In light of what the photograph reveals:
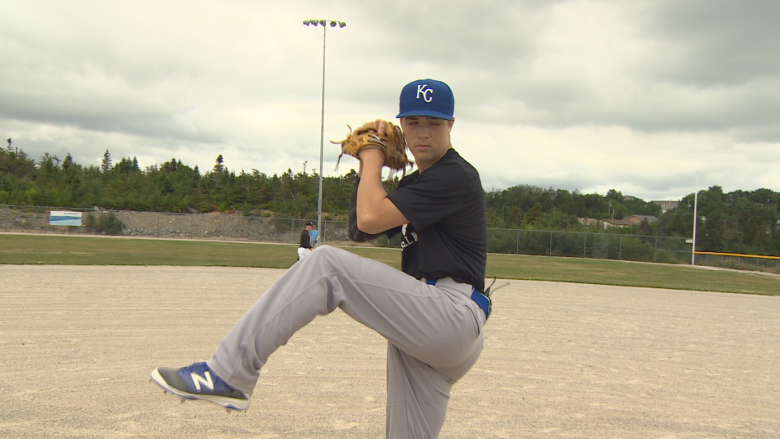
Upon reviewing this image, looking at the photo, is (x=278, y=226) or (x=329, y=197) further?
(x=329, y=197)

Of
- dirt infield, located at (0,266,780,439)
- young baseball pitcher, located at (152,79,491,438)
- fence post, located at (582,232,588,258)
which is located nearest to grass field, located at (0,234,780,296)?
dirt infield, located at (0,266,780,439)

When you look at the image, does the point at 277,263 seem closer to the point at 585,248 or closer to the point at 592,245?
the point at 585,248

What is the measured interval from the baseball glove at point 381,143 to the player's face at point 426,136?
2.1 inches

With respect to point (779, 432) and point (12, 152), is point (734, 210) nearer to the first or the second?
point (779, 432)

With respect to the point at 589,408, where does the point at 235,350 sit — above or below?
above

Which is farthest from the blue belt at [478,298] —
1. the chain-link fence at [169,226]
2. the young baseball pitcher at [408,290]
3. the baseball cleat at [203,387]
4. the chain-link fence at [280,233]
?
the chain-link fence at [169,226]

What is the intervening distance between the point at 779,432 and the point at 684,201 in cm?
10178

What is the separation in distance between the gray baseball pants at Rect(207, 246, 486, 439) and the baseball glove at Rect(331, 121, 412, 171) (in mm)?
529

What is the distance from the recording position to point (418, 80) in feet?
8.61

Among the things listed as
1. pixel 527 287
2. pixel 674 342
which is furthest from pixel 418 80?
pixel 527 287

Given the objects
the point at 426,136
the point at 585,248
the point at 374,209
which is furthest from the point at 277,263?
the point at 585,248

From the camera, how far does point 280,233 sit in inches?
2077

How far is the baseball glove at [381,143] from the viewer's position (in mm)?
2506

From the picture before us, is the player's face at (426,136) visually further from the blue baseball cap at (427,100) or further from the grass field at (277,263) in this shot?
the grass field at (277,263)
